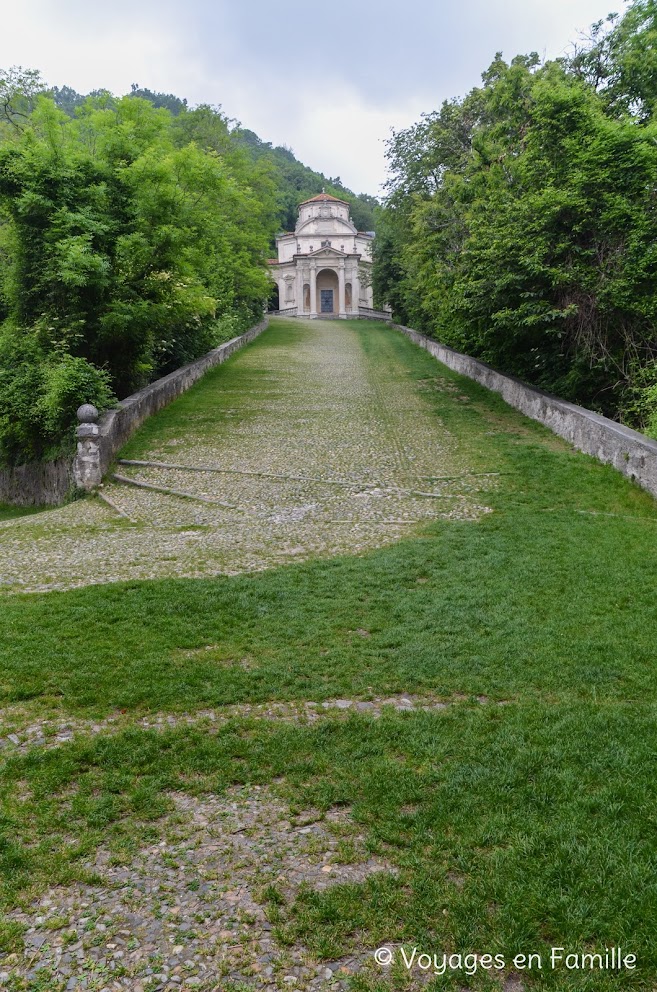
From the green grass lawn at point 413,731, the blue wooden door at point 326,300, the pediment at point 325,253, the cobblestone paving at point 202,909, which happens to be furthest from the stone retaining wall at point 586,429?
the blue wooden door at point 326,300

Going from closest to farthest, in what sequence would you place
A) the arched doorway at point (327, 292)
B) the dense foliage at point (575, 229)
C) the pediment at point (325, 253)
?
the dense foliage at point (575, 229)
the pediment at point (325, 253)
the arched doorway at point (327, 292)

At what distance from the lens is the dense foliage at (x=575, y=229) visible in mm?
12344

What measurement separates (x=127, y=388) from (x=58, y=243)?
4.35m

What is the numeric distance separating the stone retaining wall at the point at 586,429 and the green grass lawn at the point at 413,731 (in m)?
1.87

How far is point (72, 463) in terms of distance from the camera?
490 inches

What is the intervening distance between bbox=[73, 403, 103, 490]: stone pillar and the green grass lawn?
5.06m

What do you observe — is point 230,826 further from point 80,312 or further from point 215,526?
point 80,312

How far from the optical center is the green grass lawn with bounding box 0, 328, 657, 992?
3.07 meters

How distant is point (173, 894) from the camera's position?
322 cm

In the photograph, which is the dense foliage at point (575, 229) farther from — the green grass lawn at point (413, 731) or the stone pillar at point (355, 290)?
the stone pillar at point (355, 290)

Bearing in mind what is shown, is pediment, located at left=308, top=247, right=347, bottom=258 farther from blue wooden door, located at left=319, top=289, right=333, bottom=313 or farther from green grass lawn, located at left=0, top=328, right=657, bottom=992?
green grass lawn, located at left=0, top=328, right=657, bottom=992

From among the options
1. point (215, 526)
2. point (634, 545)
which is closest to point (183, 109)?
point (215, 526)

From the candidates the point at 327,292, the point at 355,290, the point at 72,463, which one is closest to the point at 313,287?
the point at 327,292

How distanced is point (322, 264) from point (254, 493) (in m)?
62.0
